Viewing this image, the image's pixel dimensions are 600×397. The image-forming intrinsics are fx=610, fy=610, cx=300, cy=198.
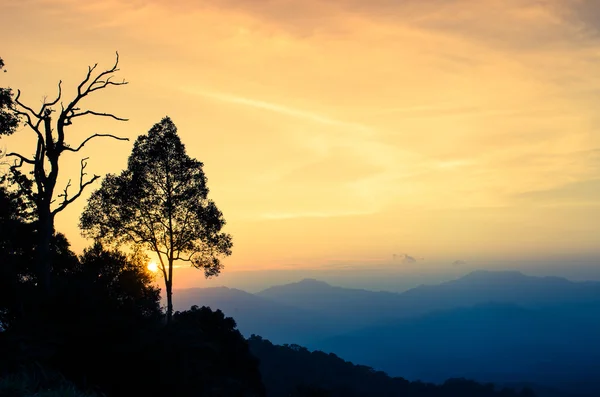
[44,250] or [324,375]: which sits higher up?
[44,250]

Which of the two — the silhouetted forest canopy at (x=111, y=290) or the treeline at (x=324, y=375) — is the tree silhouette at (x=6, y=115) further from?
the treeline at (x=324, y=375)

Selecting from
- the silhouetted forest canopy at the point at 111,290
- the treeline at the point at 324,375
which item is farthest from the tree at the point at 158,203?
the treeline at the point at 324,375

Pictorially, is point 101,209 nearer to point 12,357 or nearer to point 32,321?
point 32,321

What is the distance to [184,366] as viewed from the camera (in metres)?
19.8

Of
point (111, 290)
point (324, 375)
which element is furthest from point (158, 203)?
point (324, 375)

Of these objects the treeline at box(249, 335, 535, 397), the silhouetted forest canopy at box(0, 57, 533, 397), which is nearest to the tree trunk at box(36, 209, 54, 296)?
the silhouetted forest canopy at box(0, 57, 533, 397)

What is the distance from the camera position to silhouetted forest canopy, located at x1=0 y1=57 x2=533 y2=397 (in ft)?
58.3

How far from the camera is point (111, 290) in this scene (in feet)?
102

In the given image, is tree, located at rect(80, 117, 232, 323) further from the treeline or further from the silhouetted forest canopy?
the treeline

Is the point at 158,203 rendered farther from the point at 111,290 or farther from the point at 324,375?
the point at 324,375

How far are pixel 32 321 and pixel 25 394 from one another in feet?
31.9

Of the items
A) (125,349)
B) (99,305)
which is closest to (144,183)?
(99,305)

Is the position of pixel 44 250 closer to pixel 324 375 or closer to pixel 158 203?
pixel 158 203

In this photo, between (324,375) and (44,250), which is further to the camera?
(324,375)
